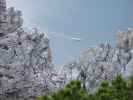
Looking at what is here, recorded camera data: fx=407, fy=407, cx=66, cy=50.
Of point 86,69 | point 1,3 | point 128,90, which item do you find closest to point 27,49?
point 1,3

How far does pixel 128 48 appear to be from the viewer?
4688 cm

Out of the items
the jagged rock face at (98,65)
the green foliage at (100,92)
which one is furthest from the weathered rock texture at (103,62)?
the green foliage at (100,92)

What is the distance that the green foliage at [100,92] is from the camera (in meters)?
16.0

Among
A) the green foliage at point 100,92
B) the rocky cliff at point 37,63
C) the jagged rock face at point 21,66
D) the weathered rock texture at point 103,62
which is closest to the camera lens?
the green foliage at point 100,92

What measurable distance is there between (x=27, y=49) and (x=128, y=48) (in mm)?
12602

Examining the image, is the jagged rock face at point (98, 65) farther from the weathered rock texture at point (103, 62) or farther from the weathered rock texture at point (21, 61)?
the weathered rock texture at point (21, 61)

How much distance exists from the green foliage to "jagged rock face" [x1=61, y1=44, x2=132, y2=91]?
2404 cm

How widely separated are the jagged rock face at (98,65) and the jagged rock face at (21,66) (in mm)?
5512

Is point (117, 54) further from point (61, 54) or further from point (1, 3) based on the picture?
point (61, 54)

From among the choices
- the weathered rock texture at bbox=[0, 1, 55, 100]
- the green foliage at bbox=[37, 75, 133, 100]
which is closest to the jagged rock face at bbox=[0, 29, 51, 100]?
the weathered rock texture at bbox=[0, 1, 55, 100]

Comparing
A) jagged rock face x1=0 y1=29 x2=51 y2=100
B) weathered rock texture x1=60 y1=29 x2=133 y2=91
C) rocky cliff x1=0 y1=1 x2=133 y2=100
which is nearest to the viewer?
jagged rock face x1=0 y1=29 x2=51 y2=100

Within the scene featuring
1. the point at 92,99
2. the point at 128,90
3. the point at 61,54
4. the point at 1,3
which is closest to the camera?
the point at 92,99

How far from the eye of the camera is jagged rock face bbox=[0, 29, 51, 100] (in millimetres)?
38781

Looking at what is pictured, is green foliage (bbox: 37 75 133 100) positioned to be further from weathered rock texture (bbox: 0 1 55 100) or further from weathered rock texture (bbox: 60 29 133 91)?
weathered rock texture (bbox: 60 29 133 91)
